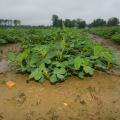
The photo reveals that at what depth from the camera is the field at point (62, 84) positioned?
143 inches

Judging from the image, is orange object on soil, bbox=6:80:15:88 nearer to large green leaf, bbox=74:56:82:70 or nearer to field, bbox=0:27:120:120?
field, bbox=0:27:120:120

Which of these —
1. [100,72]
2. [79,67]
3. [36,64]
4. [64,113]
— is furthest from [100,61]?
[64,113]

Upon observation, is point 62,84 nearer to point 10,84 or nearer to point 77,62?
point 77,62

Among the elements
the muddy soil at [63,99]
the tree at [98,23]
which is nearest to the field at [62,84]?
the muddy soil at [63,99]

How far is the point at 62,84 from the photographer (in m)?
4.07

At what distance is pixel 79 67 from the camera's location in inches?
161

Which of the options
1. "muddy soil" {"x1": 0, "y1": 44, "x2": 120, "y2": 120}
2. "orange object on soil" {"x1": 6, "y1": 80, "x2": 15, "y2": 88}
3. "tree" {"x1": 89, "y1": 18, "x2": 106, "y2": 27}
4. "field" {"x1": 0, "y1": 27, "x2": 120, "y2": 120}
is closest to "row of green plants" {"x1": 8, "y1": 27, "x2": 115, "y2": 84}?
"field" {"x1": 0, "y1": 27, "x2": 120, "y2": 120}

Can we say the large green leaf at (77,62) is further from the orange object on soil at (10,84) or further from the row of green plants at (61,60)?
the orange object on soil at (10,84)

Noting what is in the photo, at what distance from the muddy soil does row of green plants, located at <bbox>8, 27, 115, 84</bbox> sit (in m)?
0.10

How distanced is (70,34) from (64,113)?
68.7 inches

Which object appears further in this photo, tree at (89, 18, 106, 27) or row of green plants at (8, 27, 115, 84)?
tree at (89, 18, 106, 27)

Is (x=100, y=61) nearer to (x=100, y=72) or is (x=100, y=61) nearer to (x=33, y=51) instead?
(x=100, y=72)

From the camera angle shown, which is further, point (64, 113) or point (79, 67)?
point (79, 67)

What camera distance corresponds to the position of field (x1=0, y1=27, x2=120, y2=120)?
3623 millimetres
